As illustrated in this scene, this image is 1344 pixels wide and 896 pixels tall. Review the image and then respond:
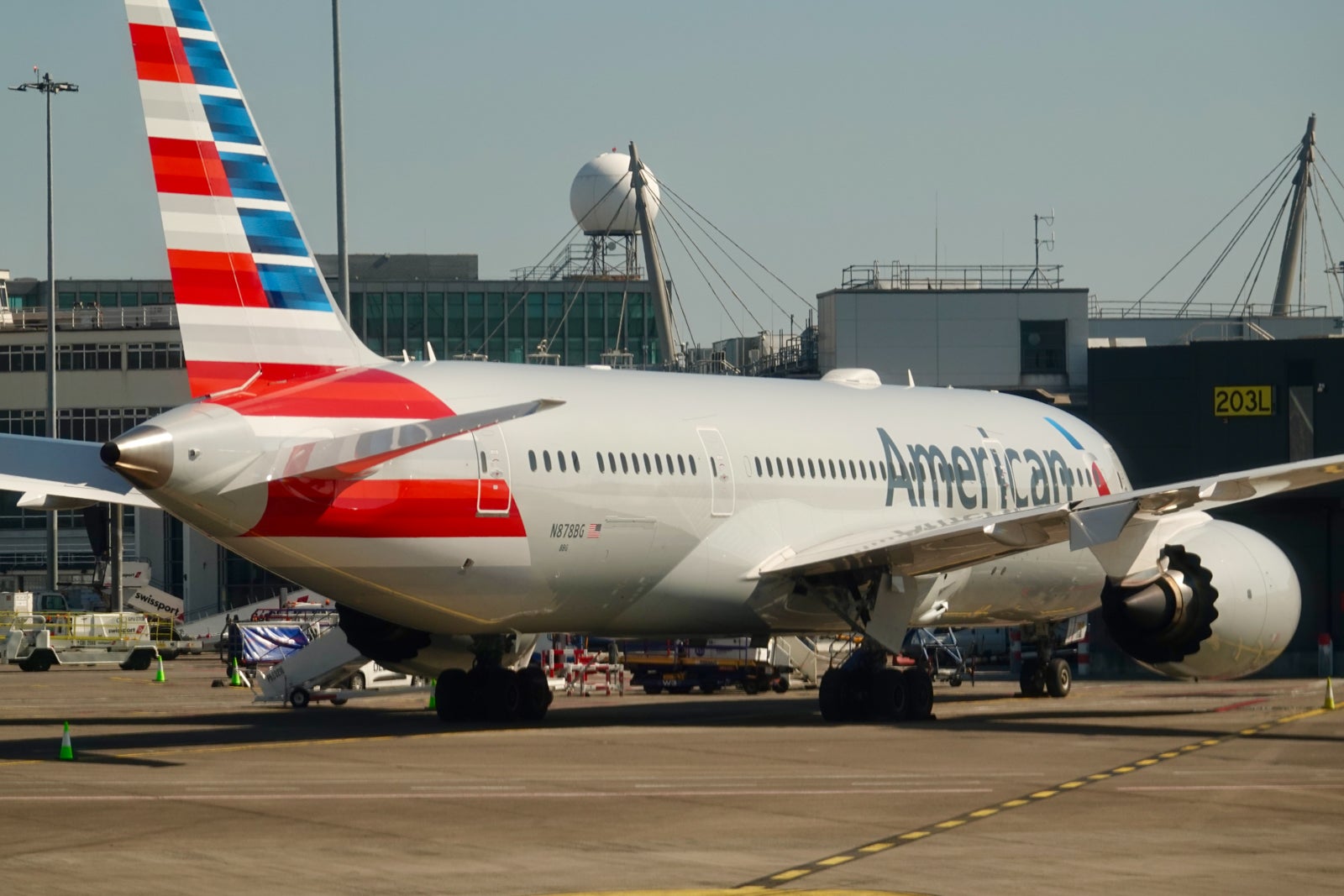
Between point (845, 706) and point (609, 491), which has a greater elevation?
point (609, 491)

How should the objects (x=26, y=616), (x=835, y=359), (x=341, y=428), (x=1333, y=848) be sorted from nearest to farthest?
(x=1333, y=848), (x=341, y=428), (x=26, y=616), (x=835, y=359)

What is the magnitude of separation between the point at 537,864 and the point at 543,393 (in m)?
11.3

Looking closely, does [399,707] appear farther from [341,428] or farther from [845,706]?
[341,428]

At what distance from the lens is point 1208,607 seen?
25.7 meters

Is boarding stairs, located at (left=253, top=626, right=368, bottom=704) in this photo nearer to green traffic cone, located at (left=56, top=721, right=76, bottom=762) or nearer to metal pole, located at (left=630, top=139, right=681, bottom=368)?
green traffic cone, located at (left=56, top=721, right=76, bottom=762)

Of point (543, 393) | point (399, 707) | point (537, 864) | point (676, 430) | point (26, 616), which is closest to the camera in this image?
point (537, 864)

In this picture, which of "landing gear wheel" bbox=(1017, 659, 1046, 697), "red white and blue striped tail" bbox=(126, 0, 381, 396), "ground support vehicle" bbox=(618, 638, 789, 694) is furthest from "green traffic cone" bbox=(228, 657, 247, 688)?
"red white and blue striped tail" bbox=(126, 0, 381, 396)

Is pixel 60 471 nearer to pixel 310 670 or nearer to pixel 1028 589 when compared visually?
pixel 310 670

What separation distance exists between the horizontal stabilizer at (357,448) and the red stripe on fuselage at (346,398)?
15.6 inches

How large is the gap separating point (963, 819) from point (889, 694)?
36.8ft

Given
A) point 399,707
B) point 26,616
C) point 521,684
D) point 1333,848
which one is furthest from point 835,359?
point 1333,848

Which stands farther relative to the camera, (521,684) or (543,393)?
(521,684)

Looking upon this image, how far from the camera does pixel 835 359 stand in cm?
6106

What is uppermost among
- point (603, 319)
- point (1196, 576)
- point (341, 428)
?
point (603, 319)
